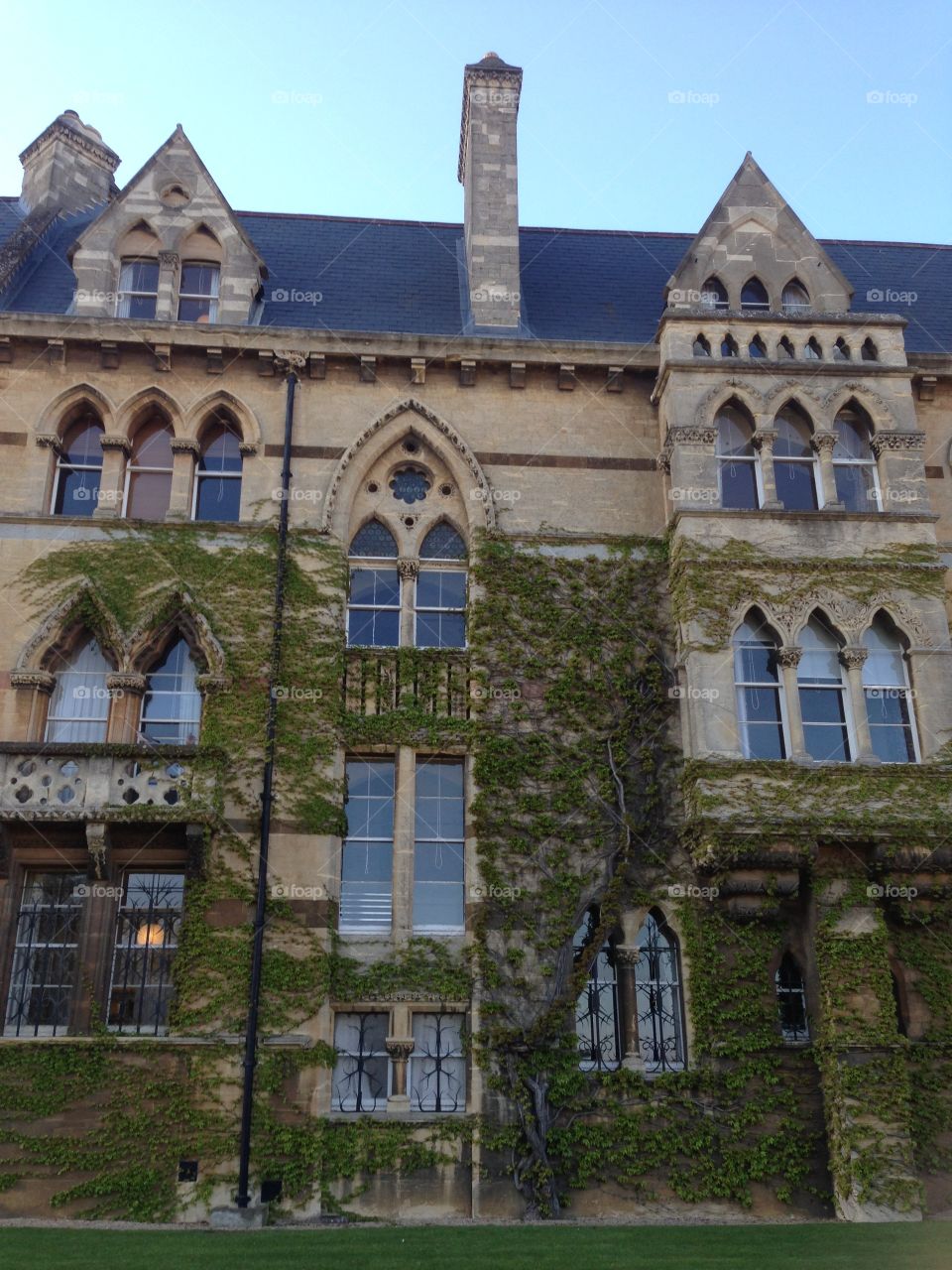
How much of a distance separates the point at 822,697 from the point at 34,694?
439 inches

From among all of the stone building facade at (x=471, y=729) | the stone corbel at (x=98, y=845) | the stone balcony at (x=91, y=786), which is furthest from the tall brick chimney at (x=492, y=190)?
the stone corbel at (x=98, y=845)

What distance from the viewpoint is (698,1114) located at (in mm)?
15484

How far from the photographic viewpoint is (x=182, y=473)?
60.3ft

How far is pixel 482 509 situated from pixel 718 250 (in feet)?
19.2

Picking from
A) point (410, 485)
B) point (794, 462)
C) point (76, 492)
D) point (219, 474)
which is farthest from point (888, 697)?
point (76, 492)

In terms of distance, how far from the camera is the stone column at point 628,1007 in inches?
623

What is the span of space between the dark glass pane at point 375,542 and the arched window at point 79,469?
13.1 ft

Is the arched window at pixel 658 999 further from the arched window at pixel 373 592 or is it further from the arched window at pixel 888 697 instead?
the arched window at pixel 373 592

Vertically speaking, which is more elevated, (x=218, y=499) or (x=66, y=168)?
(x=66, y=168)

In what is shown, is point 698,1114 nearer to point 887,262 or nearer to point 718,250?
point 718,250

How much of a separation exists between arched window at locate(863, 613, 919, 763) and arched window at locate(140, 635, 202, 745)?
9.56m

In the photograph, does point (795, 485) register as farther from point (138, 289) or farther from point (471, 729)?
point (138, 289)

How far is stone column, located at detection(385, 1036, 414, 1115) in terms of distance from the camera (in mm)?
15555

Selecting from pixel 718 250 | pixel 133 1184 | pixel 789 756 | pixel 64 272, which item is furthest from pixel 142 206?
pixel 133 1184
